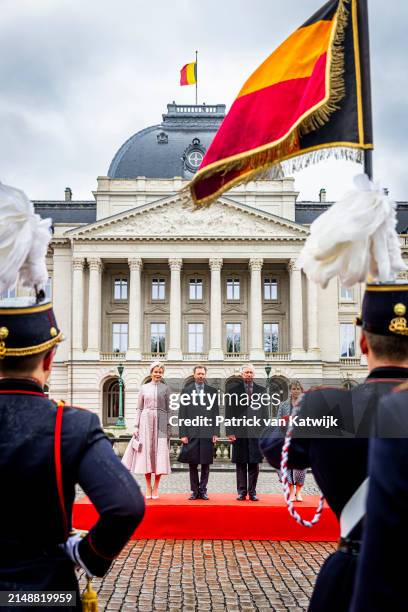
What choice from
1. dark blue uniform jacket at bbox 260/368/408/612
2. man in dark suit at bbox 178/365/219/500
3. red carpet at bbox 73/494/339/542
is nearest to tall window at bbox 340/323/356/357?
man in dark suit at bbox 178/365/219/500

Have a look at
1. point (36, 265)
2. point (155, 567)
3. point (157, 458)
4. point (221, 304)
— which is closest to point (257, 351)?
point (221, 304)

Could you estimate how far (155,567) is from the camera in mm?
7594

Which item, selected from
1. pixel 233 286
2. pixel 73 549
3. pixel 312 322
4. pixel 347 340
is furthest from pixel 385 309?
pixel 233 286

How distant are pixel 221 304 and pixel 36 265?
52747 mm

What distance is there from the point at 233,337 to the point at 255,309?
3224 millimetres

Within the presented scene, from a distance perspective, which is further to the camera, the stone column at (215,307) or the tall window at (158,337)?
the tall window at (158,337)

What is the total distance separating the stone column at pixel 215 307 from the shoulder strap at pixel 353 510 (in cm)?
5048

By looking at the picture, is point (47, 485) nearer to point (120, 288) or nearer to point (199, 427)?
point (199, 427)

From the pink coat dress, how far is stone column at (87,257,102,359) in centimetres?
4188

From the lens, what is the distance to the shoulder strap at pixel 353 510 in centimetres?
247

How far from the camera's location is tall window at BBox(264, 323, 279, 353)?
55625 mm

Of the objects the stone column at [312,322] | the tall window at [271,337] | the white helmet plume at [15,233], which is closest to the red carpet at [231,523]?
the white helmet plume at [15,233]

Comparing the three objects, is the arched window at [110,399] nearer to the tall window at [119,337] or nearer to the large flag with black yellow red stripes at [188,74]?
the tall window at [119,337]

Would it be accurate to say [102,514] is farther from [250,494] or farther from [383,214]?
[250,494]
